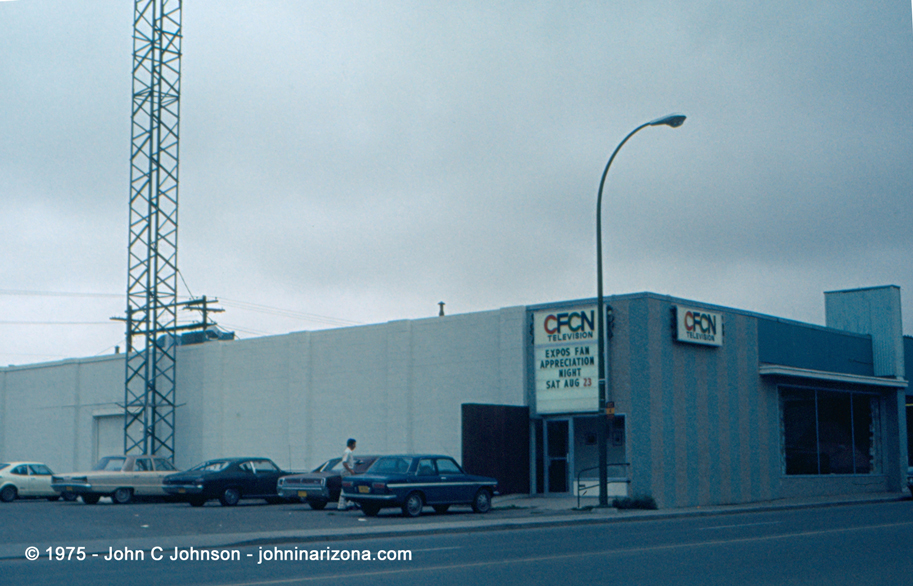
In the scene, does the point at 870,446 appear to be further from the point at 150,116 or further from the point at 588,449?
the point at 150,116

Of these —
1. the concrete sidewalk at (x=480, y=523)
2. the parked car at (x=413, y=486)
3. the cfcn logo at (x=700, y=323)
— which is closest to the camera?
the concrete sidewalk at (x=480, y=523)

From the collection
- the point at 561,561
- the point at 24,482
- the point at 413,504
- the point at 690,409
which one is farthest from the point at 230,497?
the point at 561,561

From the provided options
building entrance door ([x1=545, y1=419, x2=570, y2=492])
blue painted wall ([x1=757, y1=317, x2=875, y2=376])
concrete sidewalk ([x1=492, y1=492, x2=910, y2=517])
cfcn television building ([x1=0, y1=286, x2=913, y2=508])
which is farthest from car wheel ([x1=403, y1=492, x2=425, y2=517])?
blue painted wall ([x1=757, y1=317, x2=875, y2=376])

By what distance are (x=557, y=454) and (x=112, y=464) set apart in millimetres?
14284

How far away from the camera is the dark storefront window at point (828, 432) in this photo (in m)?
33.6

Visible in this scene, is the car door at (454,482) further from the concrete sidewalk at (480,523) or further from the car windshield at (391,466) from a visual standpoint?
the car windshield at (391,466)

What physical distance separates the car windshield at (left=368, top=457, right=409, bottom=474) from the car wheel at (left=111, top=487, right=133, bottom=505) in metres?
11.0

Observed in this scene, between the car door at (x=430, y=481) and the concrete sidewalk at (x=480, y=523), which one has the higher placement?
the car door at (x=430, y=481)

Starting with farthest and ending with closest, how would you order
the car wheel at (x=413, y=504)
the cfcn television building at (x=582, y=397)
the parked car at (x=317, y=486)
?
the cfcn television building at (x=582, y=397), the parked car at (x=317, y=486), the car wheel at (x=413, y=504)

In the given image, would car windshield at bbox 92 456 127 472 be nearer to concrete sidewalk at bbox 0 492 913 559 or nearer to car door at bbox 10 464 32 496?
car door at bbox 10 464 32 496

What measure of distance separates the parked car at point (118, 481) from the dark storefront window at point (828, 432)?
20856mm

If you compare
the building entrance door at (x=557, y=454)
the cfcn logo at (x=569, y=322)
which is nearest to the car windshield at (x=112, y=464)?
the building entrance door at (x=557, y=454)

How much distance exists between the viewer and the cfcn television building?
94.0 ft

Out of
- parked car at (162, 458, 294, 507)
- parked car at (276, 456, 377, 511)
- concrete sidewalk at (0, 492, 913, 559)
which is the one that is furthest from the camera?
parked car at (162, 458, 294, 507)
